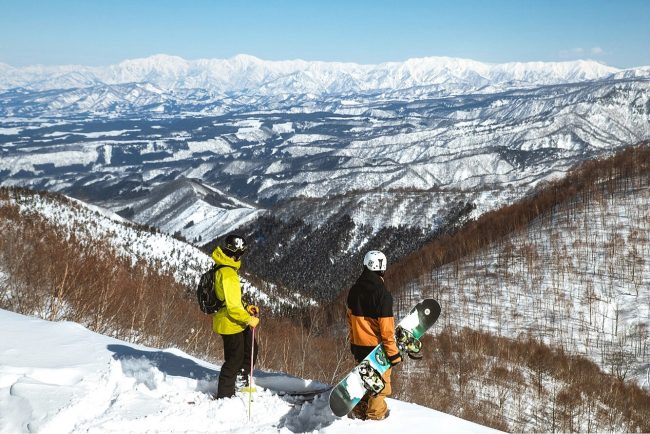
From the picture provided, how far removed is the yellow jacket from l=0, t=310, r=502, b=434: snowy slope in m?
1.09

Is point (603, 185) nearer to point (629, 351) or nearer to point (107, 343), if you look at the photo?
point (629, 351)

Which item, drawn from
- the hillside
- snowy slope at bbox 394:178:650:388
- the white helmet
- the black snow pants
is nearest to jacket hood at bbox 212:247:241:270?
the black snow pants

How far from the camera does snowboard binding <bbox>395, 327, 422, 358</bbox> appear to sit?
315 inches

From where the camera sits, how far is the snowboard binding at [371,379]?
7305mm

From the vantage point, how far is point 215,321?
793 centimetres

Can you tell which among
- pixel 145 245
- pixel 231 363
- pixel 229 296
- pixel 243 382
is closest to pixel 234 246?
pixel 229 296

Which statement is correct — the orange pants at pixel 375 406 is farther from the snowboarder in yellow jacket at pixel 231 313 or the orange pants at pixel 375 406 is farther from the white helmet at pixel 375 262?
the snowboarder in yellow jacket at pixel 231 313

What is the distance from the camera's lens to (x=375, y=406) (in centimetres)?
733

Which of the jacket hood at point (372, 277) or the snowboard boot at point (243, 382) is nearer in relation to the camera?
the jacket hood at point (372, 277)

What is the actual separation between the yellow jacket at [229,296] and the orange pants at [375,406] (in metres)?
2.12

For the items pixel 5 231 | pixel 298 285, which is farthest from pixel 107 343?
pixel 298 285

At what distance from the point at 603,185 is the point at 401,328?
110ft

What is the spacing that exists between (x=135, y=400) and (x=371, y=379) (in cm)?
339

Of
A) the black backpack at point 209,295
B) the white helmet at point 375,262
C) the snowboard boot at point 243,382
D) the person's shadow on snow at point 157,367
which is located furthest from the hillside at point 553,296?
the black backpack at point 209,295
